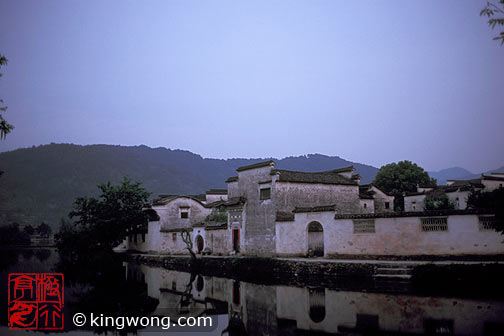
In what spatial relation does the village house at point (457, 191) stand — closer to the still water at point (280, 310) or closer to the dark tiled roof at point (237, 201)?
the dark tiled roof at point (237, 201)

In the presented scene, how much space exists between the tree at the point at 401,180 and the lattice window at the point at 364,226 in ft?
94.0

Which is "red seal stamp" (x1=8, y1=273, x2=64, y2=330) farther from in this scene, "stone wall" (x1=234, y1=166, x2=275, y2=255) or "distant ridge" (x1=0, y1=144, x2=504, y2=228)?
"distant ridge" (x1=0, y1=144, x2=504, y2=228)

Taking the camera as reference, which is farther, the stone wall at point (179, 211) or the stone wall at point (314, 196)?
the stone wall at point (179, 211)

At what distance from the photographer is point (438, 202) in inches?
1542

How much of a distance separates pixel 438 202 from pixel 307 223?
21.4 m

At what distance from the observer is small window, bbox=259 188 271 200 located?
87.0 feet

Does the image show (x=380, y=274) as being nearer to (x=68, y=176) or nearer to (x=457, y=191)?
(x=457, y=191)

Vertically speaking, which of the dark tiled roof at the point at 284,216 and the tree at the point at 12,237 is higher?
the dark tiled roof at the point at 284,216

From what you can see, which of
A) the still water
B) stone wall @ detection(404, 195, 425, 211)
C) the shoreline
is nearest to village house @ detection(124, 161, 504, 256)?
the shoreline

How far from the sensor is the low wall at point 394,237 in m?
18.2

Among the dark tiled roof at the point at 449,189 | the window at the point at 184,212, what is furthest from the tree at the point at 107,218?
the dark tiled roof at the point at 449,189

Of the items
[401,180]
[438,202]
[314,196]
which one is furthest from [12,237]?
[438,202]

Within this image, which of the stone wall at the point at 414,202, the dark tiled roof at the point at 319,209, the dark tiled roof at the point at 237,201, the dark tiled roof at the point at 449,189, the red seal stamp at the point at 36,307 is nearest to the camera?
the red seal stamp at the point at 36,307

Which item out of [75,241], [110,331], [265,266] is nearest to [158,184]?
[75,241]
